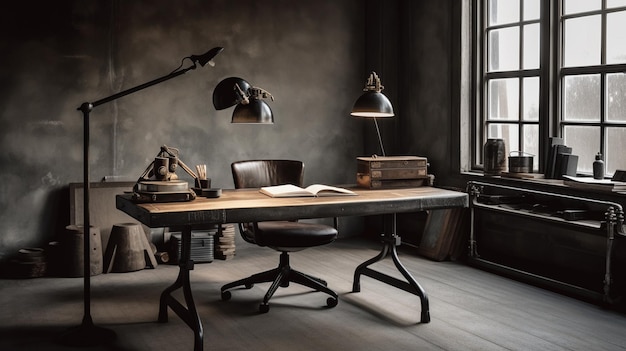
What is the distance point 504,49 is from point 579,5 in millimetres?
943

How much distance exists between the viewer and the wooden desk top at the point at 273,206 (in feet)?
13.6

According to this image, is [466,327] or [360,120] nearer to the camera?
[466,327]

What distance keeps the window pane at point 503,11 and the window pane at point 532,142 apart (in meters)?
1.02

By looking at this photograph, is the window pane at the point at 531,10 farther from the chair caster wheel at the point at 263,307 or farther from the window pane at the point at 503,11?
the chair caster wheel at the point at 263,307

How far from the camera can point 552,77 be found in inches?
242

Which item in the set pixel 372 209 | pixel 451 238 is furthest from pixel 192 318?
pixel 451 238

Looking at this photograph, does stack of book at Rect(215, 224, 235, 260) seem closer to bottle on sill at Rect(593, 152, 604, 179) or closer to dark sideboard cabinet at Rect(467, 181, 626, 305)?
dark sideboard cabinet at Rect(467, 181, 626, 305)

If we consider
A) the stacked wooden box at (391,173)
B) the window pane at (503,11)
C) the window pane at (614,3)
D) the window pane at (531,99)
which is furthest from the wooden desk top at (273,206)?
the window pane at (503,11)

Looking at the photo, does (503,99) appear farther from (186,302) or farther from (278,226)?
(186,302)

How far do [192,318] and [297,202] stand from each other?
967 millimetres

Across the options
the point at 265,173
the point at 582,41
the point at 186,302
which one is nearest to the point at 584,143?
the point at 582,41

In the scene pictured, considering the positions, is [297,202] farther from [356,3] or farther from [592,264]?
[356,3]

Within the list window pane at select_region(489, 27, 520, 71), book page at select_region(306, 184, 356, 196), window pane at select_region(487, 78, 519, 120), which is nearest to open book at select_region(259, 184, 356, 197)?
book page at select_region(306, 184, 356, 196)

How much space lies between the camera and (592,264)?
5695mm
